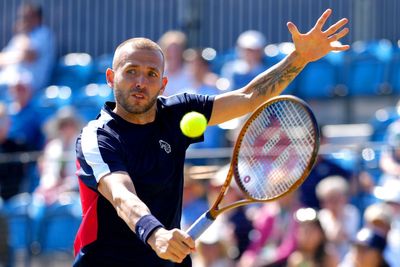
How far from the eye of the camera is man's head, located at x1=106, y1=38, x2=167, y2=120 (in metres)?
5.14

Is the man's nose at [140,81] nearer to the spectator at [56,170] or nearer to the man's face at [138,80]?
the man's face at [138,80]

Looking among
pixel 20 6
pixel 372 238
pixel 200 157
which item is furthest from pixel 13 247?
pixel 20 6

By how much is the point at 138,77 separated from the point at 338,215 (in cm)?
358

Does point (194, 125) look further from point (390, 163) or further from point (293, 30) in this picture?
point (390, 163)

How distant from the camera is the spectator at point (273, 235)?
8312 mm

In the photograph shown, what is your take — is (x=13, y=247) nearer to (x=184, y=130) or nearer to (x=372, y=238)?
(x=372, y=238)

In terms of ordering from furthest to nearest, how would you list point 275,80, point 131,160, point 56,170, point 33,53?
1. point 33,53
2. point 56,170
3. point 275,80
4. point 131,160

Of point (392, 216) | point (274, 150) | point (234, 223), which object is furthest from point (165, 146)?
point (234, 223)

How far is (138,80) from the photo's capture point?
514 centimetres

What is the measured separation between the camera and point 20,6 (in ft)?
44.0

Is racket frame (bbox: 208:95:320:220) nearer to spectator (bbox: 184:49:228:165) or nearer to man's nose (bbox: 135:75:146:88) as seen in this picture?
man's nose (bbox: 135:75:146:88)

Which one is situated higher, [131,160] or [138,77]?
[138,77]

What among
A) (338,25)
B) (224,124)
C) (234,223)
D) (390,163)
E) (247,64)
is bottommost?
(234,223)

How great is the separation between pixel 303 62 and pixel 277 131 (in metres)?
0.39
